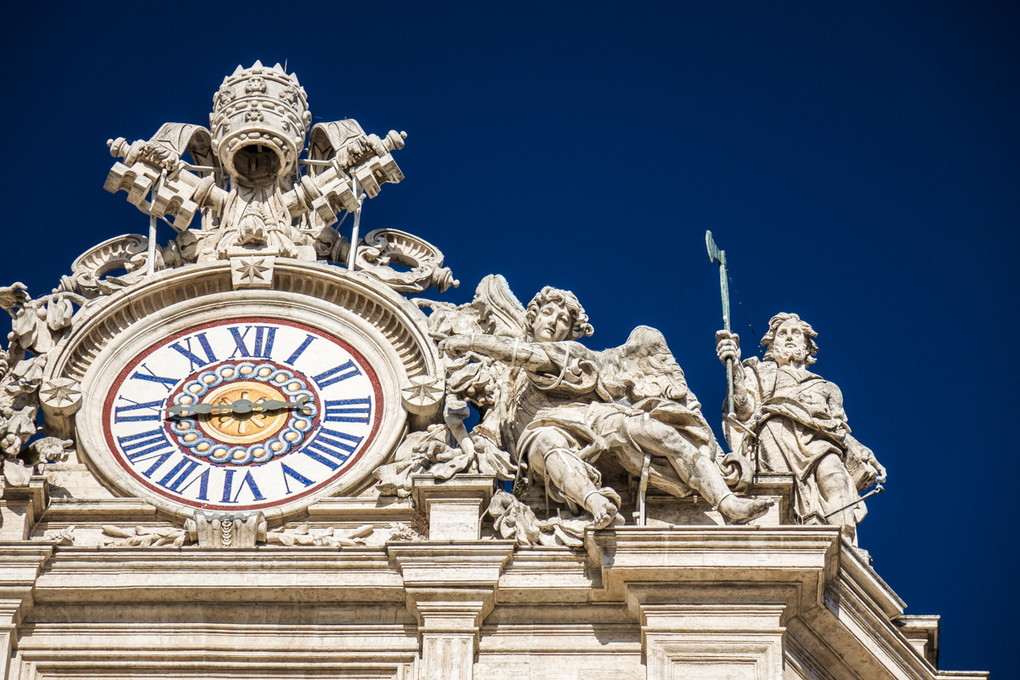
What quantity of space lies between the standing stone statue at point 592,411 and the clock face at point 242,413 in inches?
33.8

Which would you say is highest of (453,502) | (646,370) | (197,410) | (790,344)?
(790,344)

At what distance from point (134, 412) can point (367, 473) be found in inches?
65.5

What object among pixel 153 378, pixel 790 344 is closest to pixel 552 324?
pixel 790 344

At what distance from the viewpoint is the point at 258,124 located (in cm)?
2030

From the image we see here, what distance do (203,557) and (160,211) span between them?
3.62 m

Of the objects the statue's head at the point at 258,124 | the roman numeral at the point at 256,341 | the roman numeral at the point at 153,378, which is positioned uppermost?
the statue's head at the point at 258,124

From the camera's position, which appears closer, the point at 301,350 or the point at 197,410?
the point at 197,410

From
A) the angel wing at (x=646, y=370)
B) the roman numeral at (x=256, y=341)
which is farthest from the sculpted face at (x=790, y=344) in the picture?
the roman numeral at (x=256, y=341)

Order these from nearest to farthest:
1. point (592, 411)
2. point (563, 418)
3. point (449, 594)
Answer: point (449, 594), point (563, 418), point (592, 411)

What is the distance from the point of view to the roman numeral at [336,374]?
61.9 ft

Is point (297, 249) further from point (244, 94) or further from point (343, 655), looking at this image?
point (343, 655)

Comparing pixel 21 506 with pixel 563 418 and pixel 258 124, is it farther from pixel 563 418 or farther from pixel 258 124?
pixel 258 124

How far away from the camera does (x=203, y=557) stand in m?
17.1

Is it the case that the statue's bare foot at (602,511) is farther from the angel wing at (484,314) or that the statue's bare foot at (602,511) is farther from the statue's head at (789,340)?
the statue's head at (789,340)
